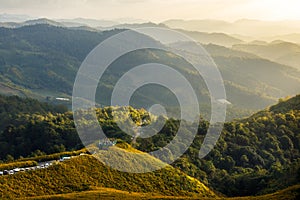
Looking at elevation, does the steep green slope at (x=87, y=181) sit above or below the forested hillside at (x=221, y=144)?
above

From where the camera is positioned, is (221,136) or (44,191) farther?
(221,136)

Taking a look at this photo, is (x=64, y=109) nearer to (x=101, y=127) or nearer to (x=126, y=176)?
(x=101, y=127)

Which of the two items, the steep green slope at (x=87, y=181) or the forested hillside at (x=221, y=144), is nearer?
the steep green slope at (x=87, y=181)

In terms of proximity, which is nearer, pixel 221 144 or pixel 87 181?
pixel 87 181

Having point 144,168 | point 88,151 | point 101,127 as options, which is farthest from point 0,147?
point 144,168

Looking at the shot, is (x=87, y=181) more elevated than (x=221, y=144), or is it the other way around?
(x=87, y=181)

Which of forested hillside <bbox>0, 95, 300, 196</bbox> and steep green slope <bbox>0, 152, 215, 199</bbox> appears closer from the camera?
steep green slope <bbox>0, 152, 215, 199</bbox>

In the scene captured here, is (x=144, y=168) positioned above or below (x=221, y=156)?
above

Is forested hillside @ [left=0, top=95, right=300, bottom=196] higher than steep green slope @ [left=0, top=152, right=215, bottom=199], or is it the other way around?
steep green slope @ [left=0, top=152, right=215, bottom=199]
